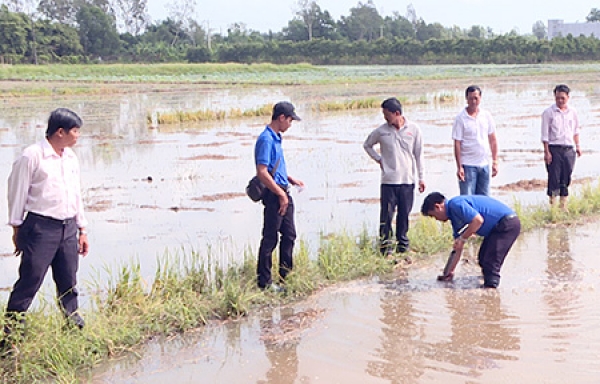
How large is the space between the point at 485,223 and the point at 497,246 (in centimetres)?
21

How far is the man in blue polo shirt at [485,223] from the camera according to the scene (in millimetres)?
5930

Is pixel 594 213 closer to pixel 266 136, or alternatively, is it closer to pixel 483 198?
pixel 483 198

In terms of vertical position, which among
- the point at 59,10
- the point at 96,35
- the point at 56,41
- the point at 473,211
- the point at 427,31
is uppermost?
the point at 59,10

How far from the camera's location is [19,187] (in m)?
4.55

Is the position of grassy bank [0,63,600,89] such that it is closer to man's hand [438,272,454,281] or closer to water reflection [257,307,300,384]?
man's hand [438,272,454,281]

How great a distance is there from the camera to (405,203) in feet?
A: 22.9

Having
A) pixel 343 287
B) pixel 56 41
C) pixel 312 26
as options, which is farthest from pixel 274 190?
pixel 312 26

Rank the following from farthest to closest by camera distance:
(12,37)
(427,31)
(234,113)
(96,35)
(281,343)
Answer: (427,31) → (96,35) → (12,37) → (234,113) → (281,343)

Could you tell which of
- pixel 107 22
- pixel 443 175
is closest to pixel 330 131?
pixel 443 175

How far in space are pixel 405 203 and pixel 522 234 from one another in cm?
170

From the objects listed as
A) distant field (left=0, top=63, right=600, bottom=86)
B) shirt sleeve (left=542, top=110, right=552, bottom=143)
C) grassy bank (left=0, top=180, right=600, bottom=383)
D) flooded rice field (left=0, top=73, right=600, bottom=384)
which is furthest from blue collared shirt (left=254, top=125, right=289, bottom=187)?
distant field (left=0, top=63, right=600, bottom=86)

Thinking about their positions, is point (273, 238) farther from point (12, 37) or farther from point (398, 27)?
point (398, 27)

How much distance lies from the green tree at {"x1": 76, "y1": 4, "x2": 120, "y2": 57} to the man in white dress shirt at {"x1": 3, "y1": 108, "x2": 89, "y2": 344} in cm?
7587

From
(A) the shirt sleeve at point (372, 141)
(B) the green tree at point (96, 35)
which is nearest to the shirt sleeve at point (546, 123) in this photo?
(A) the shirt sleeve at point (372, 141)
